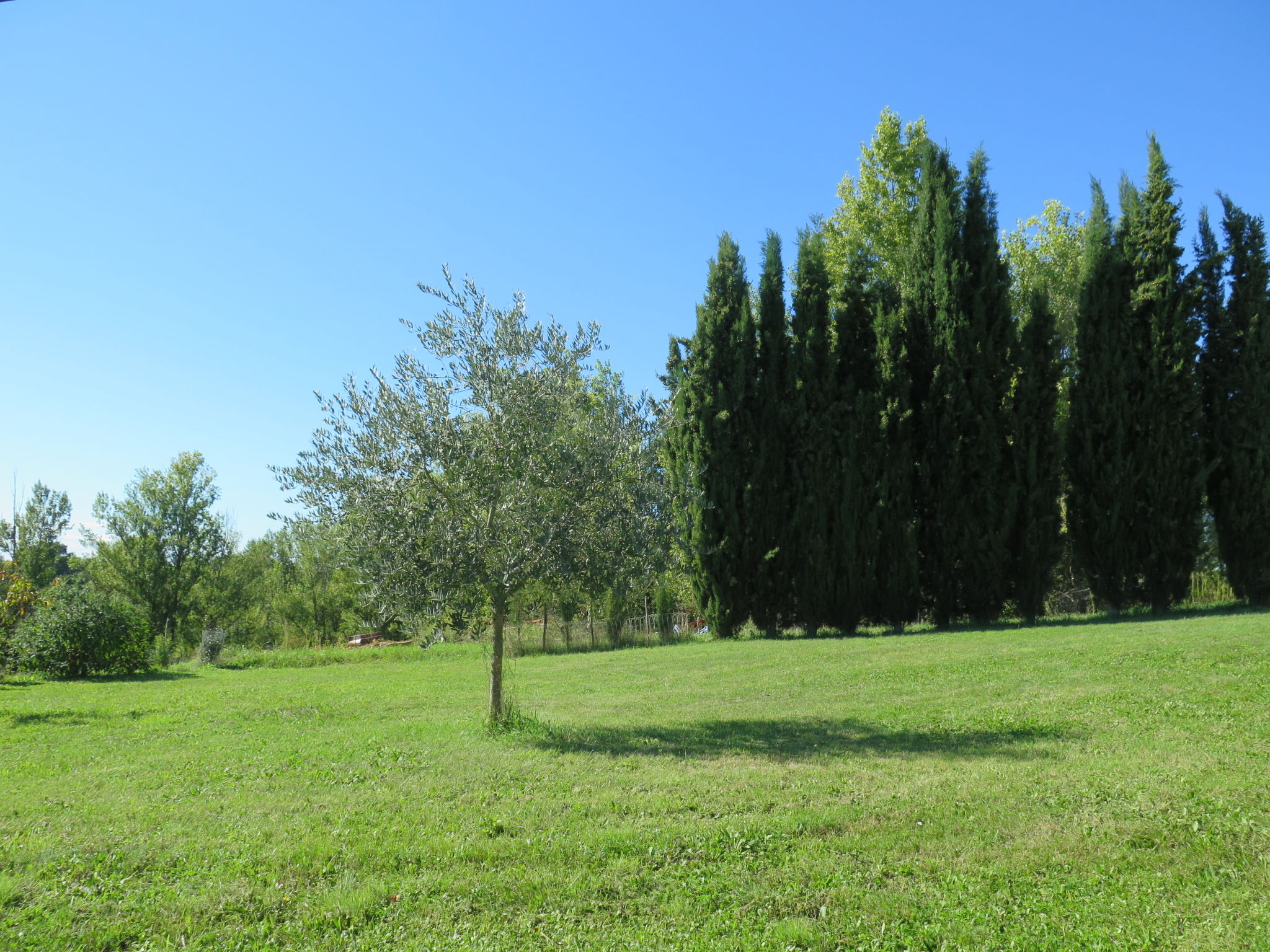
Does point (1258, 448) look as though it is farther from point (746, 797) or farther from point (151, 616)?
point (151, 616)

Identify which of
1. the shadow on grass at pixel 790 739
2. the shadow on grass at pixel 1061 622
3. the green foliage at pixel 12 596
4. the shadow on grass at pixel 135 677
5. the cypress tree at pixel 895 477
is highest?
the cypress tree at pixel 895 477

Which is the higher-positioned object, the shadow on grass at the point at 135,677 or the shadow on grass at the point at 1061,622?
the shadow on grass at the point at 1061,622

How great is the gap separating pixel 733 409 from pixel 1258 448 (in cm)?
1209

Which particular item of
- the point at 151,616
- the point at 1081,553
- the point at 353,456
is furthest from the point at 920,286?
the point at 151,616

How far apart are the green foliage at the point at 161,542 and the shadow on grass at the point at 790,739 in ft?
100

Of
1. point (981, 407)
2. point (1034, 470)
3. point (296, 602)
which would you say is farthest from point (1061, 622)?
point (296, 602)

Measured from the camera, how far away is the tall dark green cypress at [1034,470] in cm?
1912

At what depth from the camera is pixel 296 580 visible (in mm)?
44094

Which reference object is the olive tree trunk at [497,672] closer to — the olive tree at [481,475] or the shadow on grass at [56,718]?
the olive tree at [481,475]

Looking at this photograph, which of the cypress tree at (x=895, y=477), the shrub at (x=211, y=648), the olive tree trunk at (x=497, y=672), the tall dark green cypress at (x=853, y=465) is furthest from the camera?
the shrub at (x=211, y=648)

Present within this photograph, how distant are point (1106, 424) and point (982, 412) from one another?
273 cm

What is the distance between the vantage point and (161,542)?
34344 millimetres

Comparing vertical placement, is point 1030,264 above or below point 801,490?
above

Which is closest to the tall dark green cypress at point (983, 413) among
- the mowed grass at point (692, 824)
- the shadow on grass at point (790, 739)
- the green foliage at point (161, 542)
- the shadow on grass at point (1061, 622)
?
the shadow on grass at point (1061, 622)
